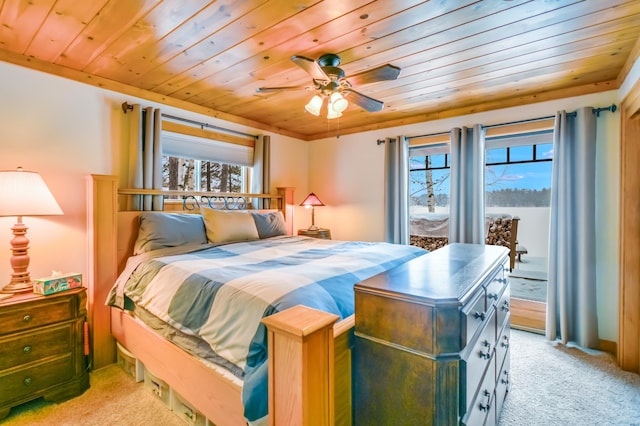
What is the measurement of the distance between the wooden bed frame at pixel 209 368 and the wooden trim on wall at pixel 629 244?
2509 millimetres

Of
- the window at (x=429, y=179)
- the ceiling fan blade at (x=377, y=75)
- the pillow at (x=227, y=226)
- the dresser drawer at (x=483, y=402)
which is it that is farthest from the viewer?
the window at (x=429, y=179)

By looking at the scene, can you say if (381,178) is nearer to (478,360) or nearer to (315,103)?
(315,103)

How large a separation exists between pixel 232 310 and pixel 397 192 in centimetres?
278

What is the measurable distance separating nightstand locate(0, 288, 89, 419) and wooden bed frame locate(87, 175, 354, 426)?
0.93ft

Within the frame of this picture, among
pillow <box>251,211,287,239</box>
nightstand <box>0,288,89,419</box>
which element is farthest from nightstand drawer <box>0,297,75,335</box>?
pillow <box>251,211,287,239</box>

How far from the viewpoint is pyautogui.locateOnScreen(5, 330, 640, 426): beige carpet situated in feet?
5.89

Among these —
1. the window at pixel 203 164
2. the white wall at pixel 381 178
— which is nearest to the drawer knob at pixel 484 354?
the white wall at pixel 381 178

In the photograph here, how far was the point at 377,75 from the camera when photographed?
6.63ft

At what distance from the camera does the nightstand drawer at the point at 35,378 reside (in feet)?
5.89

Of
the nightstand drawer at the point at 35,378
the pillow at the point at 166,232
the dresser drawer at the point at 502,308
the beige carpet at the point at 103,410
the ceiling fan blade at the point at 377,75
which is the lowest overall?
the beige carpet at the point at 103,410

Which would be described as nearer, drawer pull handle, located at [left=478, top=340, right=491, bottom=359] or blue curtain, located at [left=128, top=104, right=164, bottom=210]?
drawer pull handle, located at [left=478, top=340, right=491, bottom=359]

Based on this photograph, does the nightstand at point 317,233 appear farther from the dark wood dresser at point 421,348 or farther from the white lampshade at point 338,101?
the dark wood dresser at point 421,348

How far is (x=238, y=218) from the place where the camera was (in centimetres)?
306

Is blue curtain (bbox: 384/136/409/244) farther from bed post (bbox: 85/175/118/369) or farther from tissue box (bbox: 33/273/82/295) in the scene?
tissue box (bbox: 33/273/82/295)
